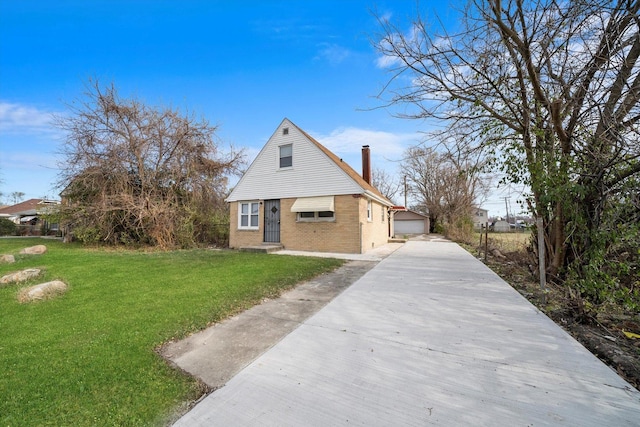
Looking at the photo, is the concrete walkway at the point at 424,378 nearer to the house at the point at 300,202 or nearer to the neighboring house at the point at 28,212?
the house at the point at 300,202

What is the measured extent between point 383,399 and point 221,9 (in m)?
12.2

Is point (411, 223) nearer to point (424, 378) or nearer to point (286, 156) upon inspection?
point (286, 156)

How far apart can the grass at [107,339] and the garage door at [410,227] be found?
3091 centimetres

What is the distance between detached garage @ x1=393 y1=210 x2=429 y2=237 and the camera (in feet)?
114

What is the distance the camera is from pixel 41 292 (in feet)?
16.6

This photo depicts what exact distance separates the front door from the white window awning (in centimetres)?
150

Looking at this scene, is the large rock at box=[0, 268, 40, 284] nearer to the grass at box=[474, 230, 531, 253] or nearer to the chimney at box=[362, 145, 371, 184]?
the grass at box=[474, 230, 531, 253]

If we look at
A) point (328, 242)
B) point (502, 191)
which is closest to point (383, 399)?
point (502, 191)

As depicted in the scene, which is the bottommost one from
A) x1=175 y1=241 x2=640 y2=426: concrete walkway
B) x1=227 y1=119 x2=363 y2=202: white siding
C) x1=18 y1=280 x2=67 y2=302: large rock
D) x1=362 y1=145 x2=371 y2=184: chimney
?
x1=175 y1=241 x2=640 y2=426: concrete walkway

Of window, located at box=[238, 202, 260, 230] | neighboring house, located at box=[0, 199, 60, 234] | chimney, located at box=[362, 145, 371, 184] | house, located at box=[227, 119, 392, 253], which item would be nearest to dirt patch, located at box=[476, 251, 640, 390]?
house, located at box=[227, 119, 392, 253]

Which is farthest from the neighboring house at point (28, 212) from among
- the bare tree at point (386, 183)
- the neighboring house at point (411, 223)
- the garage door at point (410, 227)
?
the bare tree at point (386, 183)

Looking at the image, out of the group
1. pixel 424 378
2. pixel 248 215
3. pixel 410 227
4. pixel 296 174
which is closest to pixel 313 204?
pixel 296 174

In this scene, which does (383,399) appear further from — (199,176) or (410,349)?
(199,176)

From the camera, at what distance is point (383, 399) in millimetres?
2209
